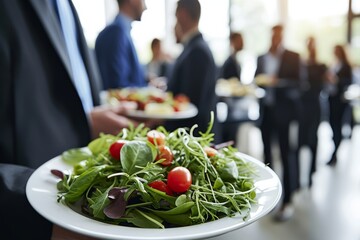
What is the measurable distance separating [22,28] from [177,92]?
5.47 feet

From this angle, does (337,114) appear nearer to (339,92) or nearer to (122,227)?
(339,92)

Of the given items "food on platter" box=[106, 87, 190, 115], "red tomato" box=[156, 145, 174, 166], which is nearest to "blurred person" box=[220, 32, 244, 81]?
"food on platter" box=[106, 87, 190, 115]

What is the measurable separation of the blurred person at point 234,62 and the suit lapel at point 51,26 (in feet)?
12.9

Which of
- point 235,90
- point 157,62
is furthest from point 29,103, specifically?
point 157,62

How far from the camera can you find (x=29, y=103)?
0.80 m

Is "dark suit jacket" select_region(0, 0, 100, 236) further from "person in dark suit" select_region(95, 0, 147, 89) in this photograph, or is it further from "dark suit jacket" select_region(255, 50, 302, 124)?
"dark suit jacket" select_region(255, 50, 302, 124)

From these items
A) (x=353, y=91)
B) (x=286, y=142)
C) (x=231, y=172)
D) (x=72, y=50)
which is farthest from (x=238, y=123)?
(x=231, y=172)

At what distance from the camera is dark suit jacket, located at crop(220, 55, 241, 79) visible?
183 inches

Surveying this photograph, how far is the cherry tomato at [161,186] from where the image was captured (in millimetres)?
629

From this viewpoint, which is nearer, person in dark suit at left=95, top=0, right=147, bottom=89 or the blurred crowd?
the blurred crowd

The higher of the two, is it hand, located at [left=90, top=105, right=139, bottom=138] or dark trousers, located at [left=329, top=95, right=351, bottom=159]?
hand, located at [left=90, top=105, right=139, bottom=138]

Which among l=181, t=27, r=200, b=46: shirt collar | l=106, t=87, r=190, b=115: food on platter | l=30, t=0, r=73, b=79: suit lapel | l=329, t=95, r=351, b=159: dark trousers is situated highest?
l=30, t=0, r=73, b=79: suit lapel

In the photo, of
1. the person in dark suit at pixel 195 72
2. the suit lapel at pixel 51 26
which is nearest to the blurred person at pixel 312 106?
the person in dark suit at pixel 195 72

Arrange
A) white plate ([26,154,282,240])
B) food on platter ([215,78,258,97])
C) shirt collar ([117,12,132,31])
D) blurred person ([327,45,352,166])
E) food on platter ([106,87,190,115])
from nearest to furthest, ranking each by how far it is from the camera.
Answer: white plate ([26,154,282,240]) < food on platter ([106,87,190,115]) < shirt collar ([117,12,132,31]) < food on platter ([215,78,258,97]) < blurred person ([327,45,352,166])
